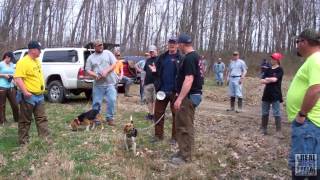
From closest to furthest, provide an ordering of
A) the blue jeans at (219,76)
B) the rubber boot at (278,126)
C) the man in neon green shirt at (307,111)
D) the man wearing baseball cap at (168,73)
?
the man in neon green shirt at (307,111) → the man wearing baseball cap at (168,73) → the rubber boot at (278,126) → the blue jeans at (219,76)

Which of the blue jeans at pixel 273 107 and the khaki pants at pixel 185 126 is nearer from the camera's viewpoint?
the khaki pants at pixel 185 126

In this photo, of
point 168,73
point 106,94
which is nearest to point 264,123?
point 168,73

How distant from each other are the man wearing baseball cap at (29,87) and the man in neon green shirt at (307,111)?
15.7ft

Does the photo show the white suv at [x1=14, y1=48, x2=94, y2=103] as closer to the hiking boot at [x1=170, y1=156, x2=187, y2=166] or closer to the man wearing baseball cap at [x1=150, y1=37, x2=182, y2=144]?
the man wearing baseball cap at [x1=150, y1=37, x2=182, y2=144]

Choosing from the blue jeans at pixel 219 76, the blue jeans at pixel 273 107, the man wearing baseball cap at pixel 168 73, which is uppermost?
the man wearing baseball cap at pixel 168 73

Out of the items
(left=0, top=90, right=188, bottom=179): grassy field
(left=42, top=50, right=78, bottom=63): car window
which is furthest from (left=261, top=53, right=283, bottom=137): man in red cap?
(left=42, top=50, right=78, bottom=63): car window

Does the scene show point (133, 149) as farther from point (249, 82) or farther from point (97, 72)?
point (249, 82)

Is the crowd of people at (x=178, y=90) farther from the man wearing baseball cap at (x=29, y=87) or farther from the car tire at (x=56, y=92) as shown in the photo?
the car tire at (x=56, y=92)

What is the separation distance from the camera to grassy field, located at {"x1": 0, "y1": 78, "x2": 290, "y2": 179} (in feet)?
22.8

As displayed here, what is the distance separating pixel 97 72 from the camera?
31.4 ft

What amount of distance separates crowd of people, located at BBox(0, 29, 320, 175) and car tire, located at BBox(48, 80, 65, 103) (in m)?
3.59

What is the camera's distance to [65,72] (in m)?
14.4

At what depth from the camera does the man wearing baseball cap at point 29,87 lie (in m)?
7.95

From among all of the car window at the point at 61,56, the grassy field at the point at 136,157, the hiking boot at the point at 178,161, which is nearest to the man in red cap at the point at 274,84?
the grassy field at the point at 136,157
